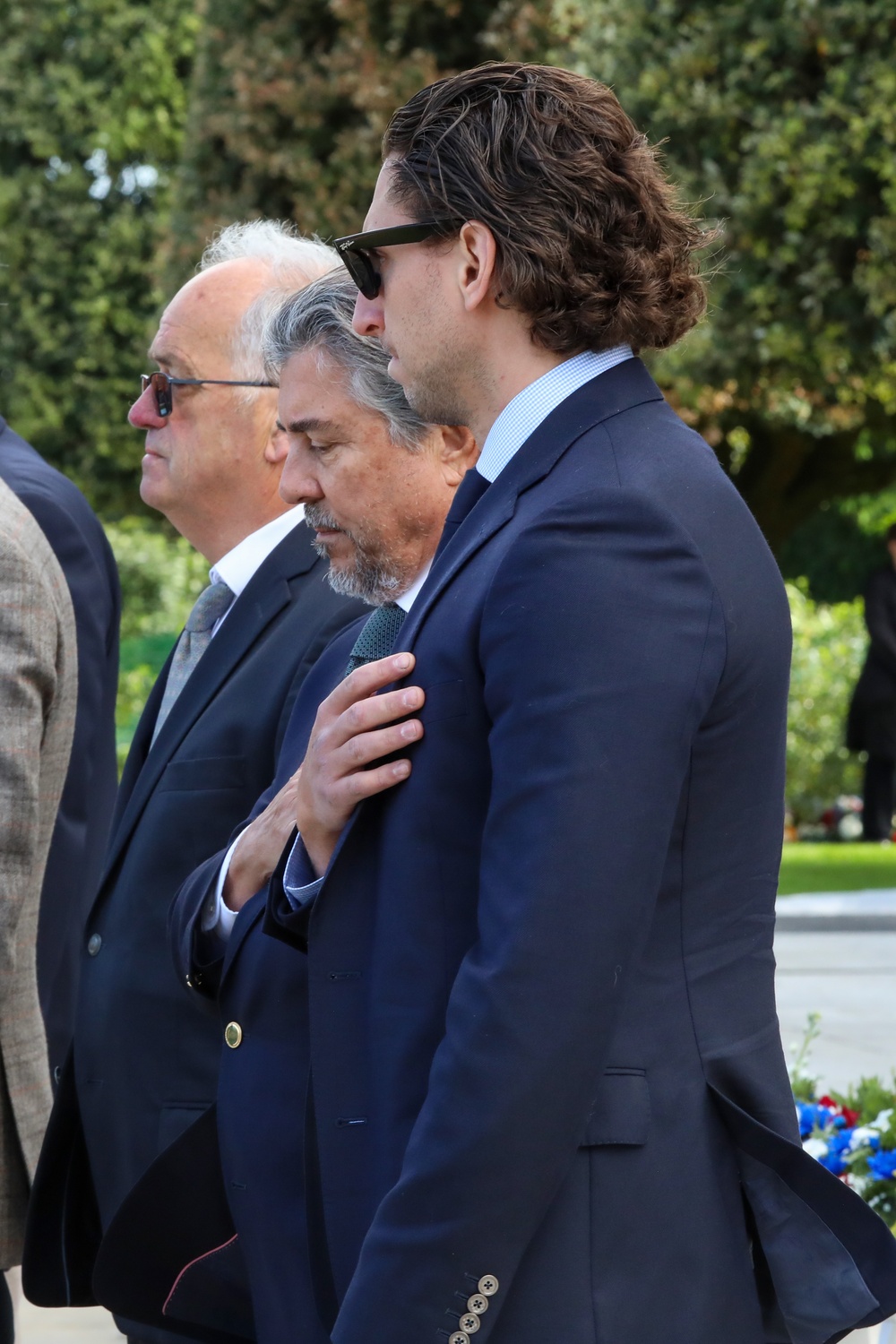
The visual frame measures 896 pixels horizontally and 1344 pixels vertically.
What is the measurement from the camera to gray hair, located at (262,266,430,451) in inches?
88.1

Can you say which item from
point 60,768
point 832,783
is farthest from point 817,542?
point 60,768

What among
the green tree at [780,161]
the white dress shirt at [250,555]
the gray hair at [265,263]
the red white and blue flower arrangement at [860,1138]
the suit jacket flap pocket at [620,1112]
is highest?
the green tree at [780,161]

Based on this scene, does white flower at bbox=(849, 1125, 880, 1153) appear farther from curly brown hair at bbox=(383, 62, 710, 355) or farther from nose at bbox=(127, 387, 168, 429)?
curly brown hair at bbox=(383, 62, 710, 355)

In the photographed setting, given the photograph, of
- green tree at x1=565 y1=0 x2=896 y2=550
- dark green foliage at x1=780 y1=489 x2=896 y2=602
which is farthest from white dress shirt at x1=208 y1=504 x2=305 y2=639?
dark green foliage at x1=780 y1=489 x2=896 y2=602

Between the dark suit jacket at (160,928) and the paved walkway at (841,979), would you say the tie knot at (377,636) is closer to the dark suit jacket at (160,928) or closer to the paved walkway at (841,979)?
the dark suit jacket at (160,928)

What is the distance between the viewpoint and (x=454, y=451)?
7.44ft

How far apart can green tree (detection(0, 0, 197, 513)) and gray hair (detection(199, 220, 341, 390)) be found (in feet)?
69.3

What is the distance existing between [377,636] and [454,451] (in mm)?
302

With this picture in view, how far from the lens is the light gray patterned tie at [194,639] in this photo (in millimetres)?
2879

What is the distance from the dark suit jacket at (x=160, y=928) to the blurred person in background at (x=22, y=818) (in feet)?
0.64

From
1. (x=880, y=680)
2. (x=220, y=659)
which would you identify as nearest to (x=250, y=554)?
(x=220, y=659)

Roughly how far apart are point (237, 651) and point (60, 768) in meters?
0.55

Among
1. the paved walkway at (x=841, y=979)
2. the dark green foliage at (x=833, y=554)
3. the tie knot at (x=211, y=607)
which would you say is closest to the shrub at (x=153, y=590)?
the paved walkway at (x=841, y=979)

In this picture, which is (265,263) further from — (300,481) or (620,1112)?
(620,1112)
